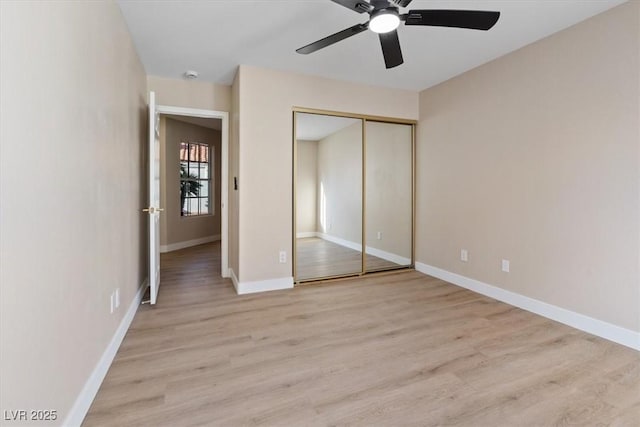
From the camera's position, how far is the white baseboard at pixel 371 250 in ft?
13.5

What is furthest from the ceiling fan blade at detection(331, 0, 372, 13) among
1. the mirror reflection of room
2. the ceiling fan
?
the mirror reflection of room

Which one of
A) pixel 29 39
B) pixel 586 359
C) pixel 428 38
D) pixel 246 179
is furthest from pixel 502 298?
pixel 29 39

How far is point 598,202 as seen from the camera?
242 centimetres

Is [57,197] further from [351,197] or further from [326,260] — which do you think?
[351,197]

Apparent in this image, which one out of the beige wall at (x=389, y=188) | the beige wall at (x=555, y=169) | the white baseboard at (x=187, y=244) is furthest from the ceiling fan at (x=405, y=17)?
the white baseboard at (x=187, y=244)

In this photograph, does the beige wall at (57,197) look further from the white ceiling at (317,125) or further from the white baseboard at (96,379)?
the white ceiling at (317,125)

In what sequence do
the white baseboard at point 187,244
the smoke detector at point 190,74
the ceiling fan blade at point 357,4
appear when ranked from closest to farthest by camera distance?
the ceiling fan blade at point 357,4 < the smoke detector at point 190,74 < the white baseboard at point 187,244

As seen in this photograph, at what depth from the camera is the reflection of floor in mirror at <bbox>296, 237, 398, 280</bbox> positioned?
3828mm

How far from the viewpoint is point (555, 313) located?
8.93 ft

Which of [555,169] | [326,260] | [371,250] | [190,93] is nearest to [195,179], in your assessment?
[190,93]

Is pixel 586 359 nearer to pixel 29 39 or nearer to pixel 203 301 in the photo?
pixel 203 301

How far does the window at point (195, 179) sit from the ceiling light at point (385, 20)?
210 inches

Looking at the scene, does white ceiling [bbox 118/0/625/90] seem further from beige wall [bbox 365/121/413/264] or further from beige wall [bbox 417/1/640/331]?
beige wall [bbox 365/121/413/264]

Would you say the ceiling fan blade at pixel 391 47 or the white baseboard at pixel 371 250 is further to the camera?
the white baseboard at pixel 371 250
